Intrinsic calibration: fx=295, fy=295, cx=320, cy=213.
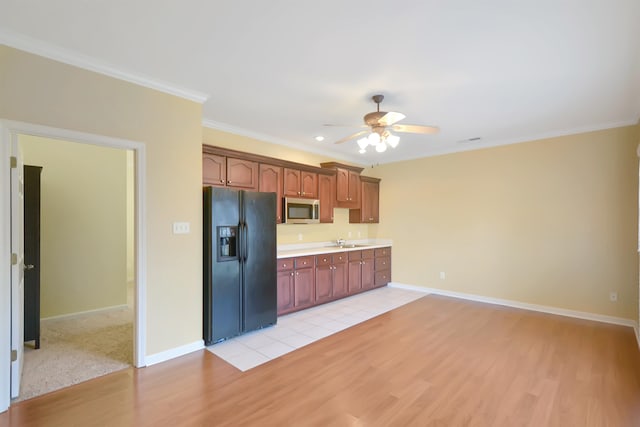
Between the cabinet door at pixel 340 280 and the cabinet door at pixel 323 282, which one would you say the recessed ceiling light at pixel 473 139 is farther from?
the cabinet door at pixel 323 282

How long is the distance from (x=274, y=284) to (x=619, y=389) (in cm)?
346

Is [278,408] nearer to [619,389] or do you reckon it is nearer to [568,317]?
[619,389]

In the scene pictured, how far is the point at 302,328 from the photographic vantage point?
3.85 meters

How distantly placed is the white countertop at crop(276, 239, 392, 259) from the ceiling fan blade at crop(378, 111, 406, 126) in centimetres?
231

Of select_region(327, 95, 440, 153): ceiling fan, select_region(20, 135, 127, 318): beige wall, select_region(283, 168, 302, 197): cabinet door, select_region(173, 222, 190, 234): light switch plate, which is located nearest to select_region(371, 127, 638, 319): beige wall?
select_region(283, 168, 302, 197): cabinet door

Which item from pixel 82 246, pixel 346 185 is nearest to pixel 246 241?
pixel 82 246

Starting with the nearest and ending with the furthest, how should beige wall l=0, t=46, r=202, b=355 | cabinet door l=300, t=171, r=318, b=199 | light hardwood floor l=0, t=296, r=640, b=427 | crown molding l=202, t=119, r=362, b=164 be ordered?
1. light hardwood floor l=0, t=296, r=640, b=427
2. beige wall l=0, t=46, r=202, b=355
3. crown molding l=202, t=119, r=362, b=164
4. cabinet door l=300, t=171, r=318, b=199

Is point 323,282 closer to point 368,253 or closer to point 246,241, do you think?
point 368,253

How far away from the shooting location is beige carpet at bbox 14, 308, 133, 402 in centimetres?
258

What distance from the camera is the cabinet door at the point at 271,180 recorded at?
4.40 metres

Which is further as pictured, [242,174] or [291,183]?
[291,183]

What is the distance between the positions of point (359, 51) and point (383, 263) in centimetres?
454

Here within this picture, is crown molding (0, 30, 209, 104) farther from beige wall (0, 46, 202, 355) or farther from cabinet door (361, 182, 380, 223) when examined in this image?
cabinet door (361, 182, 380, 223)

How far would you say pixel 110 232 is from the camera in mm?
4605
